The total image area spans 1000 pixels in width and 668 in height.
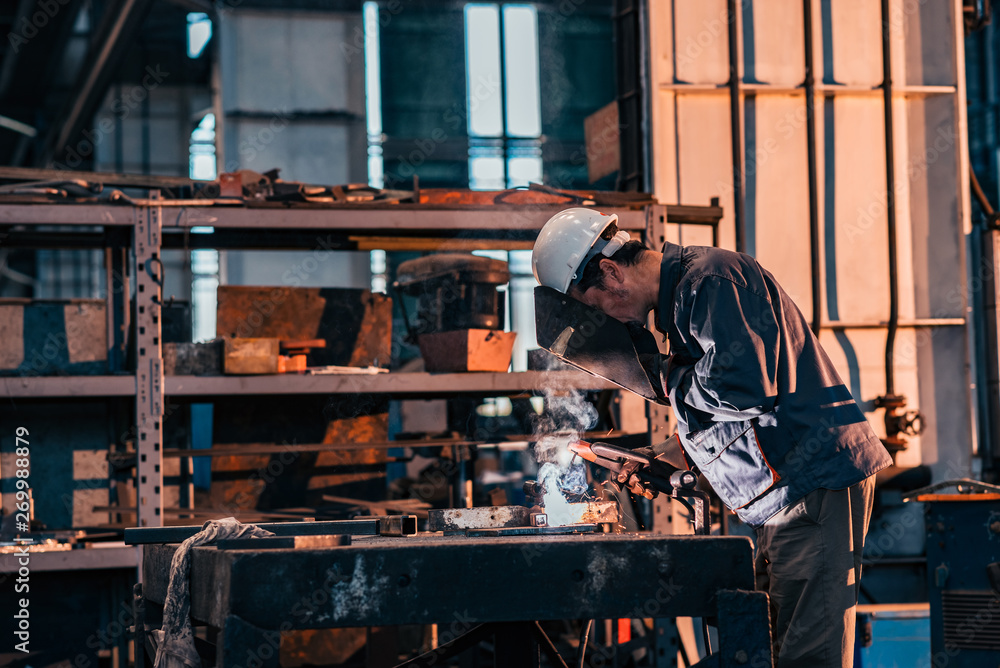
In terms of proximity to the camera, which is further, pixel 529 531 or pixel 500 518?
pixel 500 518

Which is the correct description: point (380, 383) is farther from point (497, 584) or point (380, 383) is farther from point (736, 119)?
point (736, 119)

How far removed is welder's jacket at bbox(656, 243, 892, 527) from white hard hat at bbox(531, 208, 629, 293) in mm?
176

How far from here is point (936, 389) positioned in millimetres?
4410

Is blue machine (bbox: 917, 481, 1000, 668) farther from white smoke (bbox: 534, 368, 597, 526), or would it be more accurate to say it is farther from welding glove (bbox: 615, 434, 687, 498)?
welding glove (bbox: 615, 434, 687, 498)

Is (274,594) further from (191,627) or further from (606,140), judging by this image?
(606,140)

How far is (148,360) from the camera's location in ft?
10.4

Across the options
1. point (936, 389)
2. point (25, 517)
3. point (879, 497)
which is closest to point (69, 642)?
point (25, 517)

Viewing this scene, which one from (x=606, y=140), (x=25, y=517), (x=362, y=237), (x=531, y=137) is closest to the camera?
(x=25, y=517)

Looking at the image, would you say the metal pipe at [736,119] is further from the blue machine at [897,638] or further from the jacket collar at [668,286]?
the jacket collar at [668,286]

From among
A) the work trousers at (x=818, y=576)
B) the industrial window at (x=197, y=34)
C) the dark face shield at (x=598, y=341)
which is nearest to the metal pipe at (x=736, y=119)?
the dark face shield at (x=598, y=341)

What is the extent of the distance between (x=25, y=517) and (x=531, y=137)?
9.63 meters

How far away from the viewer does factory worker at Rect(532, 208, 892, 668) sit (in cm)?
197

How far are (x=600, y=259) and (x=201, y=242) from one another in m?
2.12

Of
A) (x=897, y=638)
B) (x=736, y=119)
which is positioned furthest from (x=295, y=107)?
(x=897, y=638)
